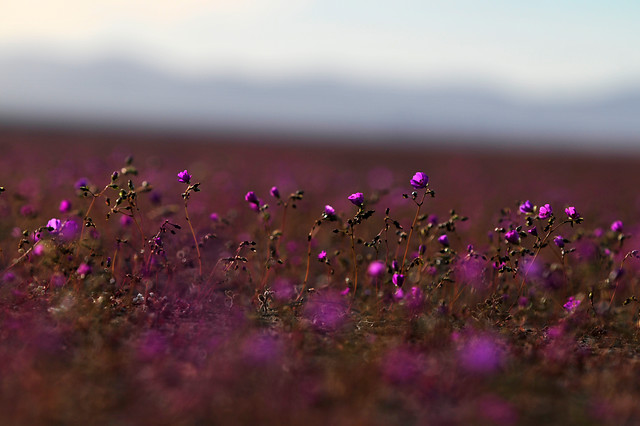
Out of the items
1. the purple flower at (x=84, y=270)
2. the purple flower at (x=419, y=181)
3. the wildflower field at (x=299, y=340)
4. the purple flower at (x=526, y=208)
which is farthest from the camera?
the purple flower at (x=526, y=208)

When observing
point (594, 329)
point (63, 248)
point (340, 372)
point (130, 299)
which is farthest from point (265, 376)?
point (594, 329)

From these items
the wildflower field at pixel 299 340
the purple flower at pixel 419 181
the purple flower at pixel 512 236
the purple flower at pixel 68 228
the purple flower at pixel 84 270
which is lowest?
the wildflower field at pixel 299 340

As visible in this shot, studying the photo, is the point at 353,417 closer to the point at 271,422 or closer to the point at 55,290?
the point at 271,422

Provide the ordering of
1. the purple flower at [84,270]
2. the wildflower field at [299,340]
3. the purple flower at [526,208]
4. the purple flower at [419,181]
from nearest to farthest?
the wildflower field at [299,340] < the purple flower at [84,270] < the purple flower at [419,181] < the purple flower at [526,208]

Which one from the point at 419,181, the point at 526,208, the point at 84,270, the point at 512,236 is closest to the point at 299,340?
the point at 419,181

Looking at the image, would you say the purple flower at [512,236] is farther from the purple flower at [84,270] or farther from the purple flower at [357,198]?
the purple flower at [84,270]

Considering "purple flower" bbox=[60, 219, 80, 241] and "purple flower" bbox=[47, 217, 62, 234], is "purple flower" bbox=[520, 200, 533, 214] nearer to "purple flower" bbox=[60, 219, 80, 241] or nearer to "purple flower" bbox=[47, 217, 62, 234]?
"purple flower" bbox=[60, 219, 80, 241]

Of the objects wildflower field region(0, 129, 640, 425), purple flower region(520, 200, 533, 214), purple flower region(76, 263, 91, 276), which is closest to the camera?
wildflower field region(0, 129, 640, 425)

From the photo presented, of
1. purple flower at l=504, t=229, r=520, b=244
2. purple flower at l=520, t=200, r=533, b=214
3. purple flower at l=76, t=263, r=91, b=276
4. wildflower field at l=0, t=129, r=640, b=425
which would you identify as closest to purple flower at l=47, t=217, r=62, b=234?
wildflower field at l=0, t=129, r=640, b=425

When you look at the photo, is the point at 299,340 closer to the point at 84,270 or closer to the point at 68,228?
the point at 84,270

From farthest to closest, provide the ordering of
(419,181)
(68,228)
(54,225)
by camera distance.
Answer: (68,228)
(54,225)
(419,181)

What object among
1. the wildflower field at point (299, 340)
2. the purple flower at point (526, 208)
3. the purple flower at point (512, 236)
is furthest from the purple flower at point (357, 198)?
the purple flower at point (526, 208)

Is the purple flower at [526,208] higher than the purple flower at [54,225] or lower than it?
higher

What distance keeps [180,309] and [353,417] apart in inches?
87.4
